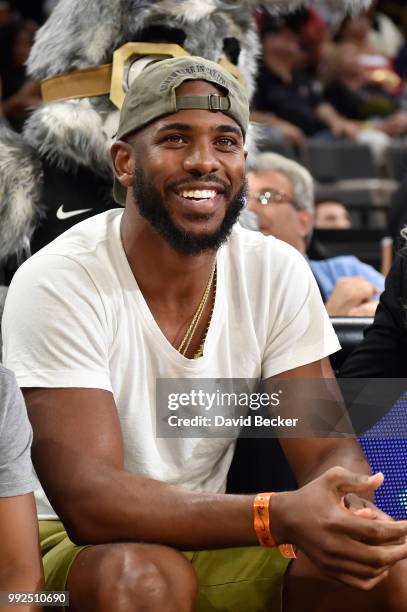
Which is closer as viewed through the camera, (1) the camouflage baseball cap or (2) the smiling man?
(2) the smiling man

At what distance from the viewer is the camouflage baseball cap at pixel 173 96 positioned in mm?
2289

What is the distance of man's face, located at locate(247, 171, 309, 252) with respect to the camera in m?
4.47

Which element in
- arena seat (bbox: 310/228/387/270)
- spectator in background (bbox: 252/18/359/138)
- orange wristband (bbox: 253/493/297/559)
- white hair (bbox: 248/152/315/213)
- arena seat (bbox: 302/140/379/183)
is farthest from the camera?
spectator in background (bbox: 252/18/359/138)

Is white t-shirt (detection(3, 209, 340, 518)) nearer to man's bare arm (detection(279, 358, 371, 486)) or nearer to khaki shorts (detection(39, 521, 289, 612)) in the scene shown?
man's bare arm (detection(279, 358, 371, 486))

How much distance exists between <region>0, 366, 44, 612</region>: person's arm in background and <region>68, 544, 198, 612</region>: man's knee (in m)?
0.09

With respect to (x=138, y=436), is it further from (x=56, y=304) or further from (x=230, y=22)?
(x=230, y=22)

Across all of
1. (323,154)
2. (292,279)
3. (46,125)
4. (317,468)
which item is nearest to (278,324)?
(292,279)

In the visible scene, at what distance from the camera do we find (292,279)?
2455 millimetres

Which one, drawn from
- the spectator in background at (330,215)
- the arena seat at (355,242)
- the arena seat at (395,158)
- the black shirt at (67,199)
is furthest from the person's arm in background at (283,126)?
the black shirt at (67,199)

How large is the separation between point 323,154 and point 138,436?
207 inches

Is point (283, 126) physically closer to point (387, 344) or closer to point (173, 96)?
point (387, 344)

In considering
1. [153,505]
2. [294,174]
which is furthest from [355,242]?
[153,505]

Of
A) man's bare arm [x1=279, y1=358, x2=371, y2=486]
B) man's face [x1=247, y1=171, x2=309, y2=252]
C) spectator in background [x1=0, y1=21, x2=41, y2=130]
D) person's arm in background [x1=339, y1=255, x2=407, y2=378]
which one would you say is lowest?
spectator in background [x1=0, y1=21, x2=41, y2=130]

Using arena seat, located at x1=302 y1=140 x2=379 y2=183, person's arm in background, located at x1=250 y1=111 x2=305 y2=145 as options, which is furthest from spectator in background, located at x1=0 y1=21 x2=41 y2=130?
arena seat, located at x1=302 y1=140 x2=379 y2=183
